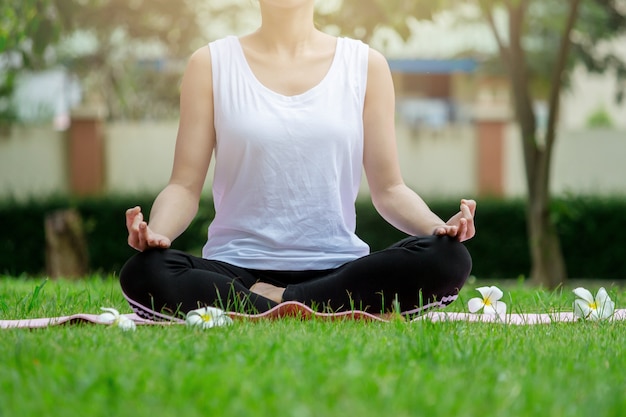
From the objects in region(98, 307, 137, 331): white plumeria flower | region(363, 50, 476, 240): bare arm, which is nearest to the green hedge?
region(363, 50, 476, 240): bare arm

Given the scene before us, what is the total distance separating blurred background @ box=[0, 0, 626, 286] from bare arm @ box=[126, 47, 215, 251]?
3.12 metres

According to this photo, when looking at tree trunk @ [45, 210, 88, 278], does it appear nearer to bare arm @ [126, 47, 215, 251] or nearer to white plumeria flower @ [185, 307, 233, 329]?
bare arm @ [126, 47, 215, 251]

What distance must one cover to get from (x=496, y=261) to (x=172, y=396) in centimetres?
1131

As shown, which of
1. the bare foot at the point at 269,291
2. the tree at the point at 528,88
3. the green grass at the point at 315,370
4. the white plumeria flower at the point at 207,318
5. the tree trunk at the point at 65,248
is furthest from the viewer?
the tree trunk at the point at 65,248

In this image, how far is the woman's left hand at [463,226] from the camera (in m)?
3.58

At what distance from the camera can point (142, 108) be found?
79.3 ft

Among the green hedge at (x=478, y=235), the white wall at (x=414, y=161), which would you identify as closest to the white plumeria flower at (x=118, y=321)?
the green hedge at (x=478, y=235)

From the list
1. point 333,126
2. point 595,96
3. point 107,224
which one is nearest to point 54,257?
point 107,224

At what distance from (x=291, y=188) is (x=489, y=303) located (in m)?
0.88

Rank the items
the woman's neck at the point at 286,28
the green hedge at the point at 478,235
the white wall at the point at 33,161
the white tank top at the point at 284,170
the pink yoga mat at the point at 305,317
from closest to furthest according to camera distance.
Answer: the pink yoga mat at the point at 305,317
the white tank top at the point at 284,170
the woman's neck at the point at 286,28
the green hedge at the point at 478,235
the white wall at the point at 33,161

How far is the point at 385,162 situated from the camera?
406 cm

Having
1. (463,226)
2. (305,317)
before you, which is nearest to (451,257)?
(463,226)

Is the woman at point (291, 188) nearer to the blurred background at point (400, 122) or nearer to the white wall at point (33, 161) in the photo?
the blurred background at point (400, 122)

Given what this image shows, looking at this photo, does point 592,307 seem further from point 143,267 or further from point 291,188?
point 143,267
